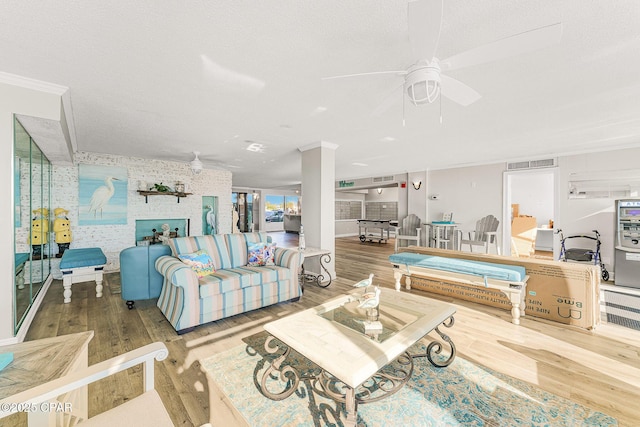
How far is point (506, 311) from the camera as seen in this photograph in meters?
3.12

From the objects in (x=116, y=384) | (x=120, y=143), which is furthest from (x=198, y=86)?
(x=120, y=143)

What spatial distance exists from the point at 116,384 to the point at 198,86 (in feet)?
8.27

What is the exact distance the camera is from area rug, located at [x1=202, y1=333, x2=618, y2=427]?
150 cm

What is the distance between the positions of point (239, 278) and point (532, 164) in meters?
6.37

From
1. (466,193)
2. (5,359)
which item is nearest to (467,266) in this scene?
(5,359)

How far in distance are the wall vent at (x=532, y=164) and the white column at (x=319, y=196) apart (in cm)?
428

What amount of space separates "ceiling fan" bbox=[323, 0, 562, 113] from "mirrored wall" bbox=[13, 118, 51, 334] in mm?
3496

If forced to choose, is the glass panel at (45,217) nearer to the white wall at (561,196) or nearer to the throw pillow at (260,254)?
the throw pillow at (260,254)

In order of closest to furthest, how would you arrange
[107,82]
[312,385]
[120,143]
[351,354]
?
[351,354]
[312,385]
[107,82]
[120,143]

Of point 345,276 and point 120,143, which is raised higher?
point 120,143

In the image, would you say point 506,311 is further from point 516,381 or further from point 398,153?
point 398,153

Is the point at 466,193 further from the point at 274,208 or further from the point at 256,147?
the point at 274,208

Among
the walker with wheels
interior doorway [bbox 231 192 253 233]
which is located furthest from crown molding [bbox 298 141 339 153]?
interior doorway [bbox 231 192 253 233]

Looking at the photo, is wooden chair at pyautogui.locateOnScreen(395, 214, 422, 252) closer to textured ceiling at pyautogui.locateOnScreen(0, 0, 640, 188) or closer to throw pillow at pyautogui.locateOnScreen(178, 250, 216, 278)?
textured ceiling at pyautogui.locateOnScreen(0, 0, 640, 188)
